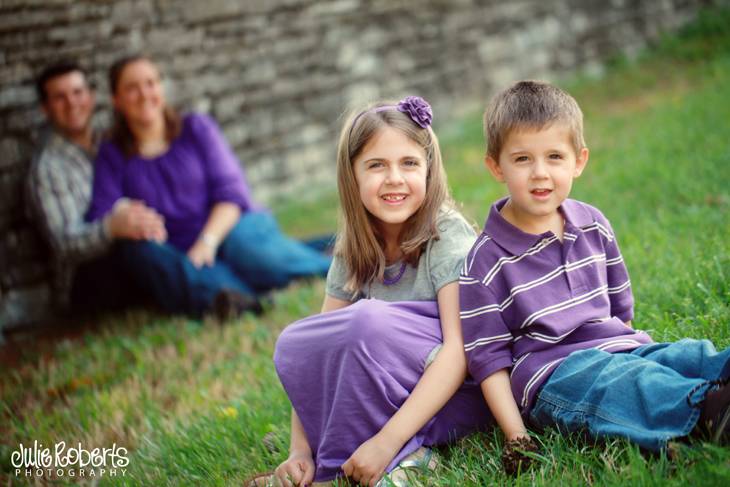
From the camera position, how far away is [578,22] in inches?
350

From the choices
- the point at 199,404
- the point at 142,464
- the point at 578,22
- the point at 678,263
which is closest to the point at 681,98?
the point at 578,22

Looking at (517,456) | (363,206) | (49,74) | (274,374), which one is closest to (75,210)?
(49,74)

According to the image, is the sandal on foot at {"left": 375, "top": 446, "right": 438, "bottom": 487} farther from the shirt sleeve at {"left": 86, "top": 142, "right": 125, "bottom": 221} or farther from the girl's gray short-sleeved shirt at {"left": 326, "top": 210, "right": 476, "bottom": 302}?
the shirt sleeve at {"left": 86, "top": 142, "right": 125, "bottom": 221}

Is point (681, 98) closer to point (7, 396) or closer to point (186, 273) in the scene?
point (186, 273)

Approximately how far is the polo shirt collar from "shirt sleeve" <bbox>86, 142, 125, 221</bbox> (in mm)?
2997

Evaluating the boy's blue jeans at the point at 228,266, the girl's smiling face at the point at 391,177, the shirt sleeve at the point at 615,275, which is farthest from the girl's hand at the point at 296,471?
the boy's blue jeans at the point at 228,266

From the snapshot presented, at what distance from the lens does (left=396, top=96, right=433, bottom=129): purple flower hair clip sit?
233cm

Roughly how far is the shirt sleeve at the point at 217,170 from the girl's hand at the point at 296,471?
2652mm

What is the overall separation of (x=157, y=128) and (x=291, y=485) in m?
3.09

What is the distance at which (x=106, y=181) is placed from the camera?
4543 mm

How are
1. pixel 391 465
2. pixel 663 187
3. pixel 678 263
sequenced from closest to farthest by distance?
1. pixel 391 465
2. pixel 678 263
3. pixel 663 187

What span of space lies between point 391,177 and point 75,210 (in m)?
2.93

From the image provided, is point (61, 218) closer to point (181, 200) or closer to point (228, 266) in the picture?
point (181, 200)

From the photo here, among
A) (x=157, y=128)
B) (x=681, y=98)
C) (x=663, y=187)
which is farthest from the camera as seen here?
(x=681, y=98)
